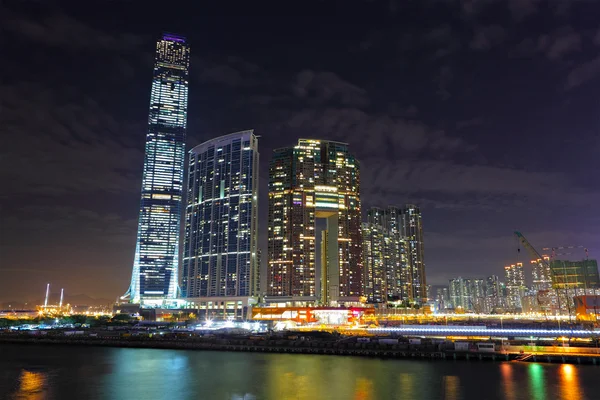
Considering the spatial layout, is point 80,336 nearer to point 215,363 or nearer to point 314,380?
point 215,363

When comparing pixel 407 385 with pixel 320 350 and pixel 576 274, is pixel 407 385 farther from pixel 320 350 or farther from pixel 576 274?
pixel 576 274

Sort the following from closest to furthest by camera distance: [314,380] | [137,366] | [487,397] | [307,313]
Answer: [487,397]
[314,380]
[137,366]
[307,313]

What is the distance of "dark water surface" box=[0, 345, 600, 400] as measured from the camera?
5231 cm

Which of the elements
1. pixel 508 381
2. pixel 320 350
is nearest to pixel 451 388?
pixel 508 381

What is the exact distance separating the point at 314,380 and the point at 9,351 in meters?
78.3

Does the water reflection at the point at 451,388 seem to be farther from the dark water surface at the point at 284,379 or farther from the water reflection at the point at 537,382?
the water reflection at the point at 537,382

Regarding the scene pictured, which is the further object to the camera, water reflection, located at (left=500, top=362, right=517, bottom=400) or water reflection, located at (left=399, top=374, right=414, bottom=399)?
water reflection, located at (left=399, top=374, right=414, bottom=399)

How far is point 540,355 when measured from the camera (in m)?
75.8

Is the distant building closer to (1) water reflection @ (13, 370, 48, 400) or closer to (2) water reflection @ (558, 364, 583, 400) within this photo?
(2) water reflection @ (558, 364, 583, 400)

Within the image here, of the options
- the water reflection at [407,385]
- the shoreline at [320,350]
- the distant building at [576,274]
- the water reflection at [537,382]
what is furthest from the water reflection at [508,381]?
the distant building at [576,274]

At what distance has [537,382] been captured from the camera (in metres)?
58.4

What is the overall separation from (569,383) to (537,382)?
13.3 ft

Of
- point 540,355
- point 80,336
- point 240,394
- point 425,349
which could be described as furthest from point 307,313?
point 240,394

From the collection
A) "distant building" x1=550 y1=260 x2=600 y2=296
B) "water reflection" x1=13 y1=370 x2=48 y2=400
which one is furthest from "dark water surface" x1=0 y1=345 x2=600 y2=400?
"distant building" x1=550 y1=260 x2=600 y2=296
